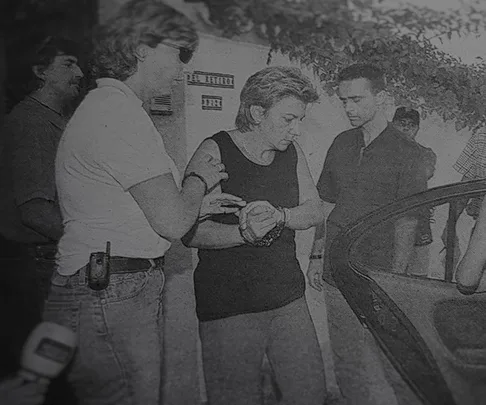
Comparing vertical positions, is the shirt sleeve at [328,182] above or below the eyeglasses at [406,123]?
below

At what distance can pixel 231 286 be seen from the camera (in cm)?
353

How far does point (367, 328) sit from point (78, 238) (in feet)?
5.18

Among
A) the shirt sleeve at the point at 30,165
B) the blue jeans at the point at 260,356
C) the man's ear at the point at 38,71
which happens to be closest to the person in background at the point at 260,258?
the blue jeans at the point at 260,356

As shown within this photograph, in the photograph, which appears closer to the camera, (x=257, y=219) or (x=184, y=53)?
(x=184, y=53)

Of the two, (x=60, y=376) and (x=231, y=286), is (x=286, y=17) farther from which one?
(x=60, y=376)

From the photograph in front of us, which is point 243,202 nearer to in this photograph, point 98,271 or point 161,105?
point 161,105

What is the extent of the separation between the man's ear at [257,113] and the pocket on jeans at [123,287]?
0.97m

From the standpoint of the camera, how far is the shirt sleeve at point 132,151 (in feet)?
10.9

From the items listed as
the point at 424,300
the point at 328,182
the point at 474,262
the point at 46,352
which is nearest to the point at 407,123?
the point at 328,182

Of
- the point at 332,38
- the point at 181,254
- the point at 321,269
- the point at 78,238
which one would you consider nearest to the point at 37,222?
the point at 78,238

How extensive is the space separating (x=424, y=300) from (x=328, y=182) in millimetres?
844

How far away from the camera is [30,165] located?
3.32 m

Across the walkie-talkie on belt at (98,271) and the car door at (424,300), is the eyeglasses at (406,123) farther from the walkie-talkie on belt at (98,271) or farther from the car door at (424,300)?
the walkie-talkie on belt at (98,271)

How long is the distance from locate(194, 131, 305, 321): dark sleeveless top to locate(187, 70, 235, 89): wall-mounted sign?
0.24 metres
